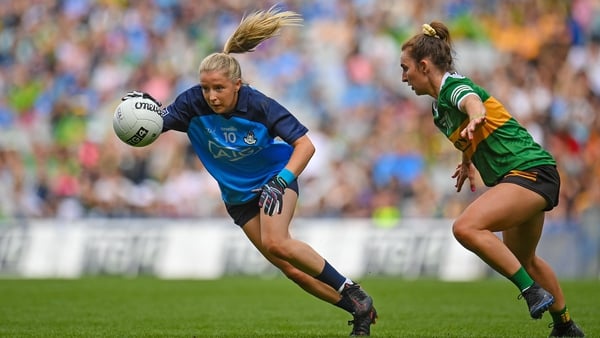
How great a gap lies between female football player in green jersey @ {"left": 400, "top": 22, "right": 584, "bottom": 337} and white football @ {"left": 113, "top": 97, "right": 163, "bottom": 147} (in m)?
1.81

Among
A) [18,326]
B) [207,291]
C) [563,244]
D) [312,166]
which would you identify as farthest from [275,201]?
[312,166]

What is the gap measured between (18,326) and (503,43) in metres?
12.4

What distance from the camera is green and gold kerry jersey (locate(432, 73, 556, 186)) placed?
22.0ft

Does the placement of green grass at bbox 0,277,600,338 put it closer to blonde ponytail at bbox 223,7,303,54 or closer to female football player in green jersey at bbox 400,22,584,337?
female football player in green jersey at bbox 400,22,584,337

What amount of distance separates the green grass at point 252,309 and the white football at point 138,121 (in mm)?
1425

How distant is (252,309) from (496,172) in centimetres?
410

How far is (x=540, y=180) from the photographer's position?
6648 millimetres

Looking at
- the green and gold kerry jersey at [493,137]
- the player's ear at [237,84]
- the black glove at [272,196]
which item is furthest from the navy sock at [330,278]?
the player's ear at [237,84]

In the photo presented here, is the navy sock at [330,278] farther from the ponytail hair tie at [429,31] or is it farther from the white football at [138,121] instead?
the ponytail hair tie at [429,31]

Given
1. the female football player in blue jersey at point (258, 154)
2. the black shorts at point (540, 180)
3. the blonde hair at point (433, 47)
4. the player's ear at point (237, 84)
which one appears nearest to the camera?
the black shorts at point (540, 180)

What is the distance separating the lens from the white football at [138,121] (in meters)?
7.37

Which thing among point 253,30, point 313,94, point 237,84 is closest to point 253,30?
point 253,30

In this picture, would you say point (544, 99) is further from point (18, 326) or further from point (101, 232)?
point (18, 326)

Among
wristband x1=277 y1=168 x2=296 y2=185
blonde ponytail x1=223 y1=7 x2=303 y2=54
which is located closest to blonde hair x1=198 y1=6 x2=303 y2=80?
blonde ponytail x1=223 y1=7 x2=303 y2=54
